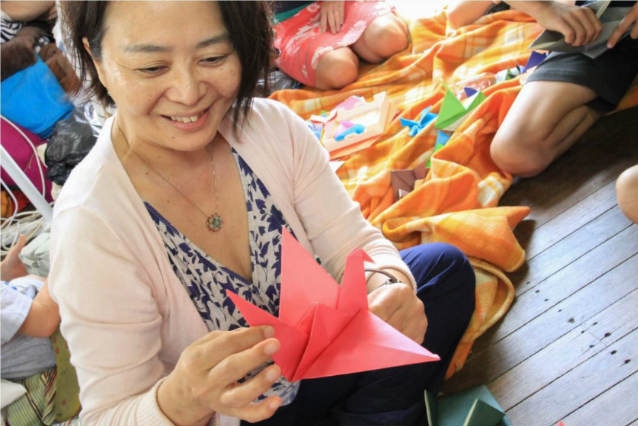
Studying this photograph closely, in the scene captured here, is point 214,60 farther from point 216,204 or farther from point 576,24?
point 576,24

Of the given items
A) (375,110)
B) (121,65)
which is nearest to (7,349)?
(121,65)

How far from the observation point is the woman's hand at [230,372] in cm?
73

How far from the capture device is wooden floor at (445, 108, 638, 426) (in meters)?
1.24

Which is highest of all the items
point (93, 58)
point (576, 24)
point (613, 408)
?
point (93, 58)

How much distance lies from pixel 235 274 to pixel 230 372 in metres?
0.30

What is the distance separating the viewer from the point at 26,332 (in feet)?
4.75

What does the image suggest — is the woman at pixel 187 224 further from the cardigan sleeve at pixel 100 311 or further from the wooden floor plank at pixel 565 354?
the wooden floor plank at pixel 565 354

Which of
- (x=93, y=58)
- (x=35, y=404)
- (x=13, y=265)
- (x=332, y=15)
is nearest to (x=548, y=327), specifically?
(x=93, y=58)

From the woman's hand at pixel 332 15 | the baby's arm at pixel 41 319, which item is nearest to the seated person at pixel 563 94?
the woman's hand at pixel 332 15

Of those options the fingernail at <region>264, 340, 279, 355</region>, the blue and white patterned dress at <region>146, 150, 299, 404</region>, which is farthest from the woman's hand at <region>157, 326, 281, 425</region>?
the blue and white patterned dress at <region>146, 150, 299, 404</region>

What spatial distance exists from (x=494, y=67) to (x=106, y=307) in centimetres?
172

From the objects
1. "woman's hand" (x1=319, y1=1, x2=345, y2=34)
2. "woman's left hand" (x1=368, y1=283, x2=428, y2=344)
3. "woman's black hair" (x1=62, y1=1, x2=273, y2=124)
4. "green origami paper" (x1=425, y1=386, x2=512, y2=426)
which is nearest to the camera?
"woman's black hair" (x1=62, y1=1, x2=273, y2=124)

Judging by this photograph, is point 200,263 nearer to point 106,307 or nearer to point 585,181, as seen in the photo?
point 106,307

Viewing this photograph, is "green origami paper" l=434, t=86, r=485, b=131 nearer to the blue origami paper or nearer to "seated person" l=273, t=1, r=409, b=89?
the blue origami paper
